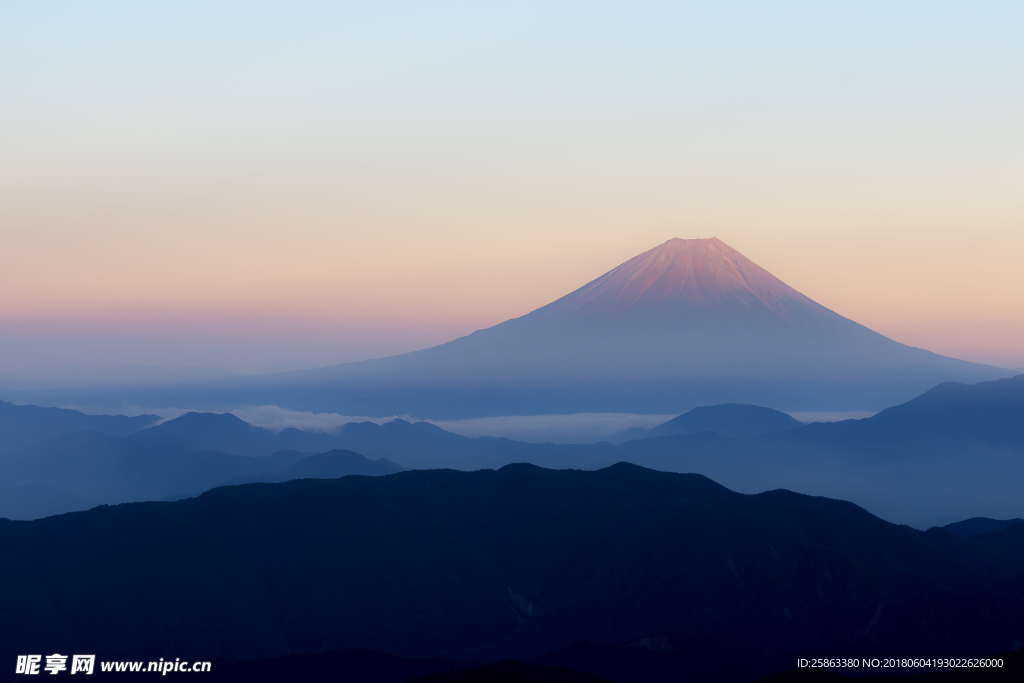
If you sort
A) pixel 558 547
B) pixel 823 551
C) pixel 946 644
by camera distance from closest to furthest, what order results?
pixel 946 644, pixel 823 551, pixel 558 547

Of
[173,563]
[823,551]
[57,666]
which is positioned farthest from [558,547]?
[57,666]

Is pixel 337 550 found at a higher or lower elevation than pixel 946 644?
higher

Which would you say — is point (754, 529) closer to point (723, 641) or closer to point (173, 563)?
point (723, 641)

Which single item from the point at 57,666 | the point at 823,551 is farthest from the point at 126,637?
the point at 823,551

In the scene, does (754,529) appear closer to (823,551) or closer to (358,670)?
(823,551)

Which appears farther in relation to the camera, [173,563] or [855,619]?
[173,563]

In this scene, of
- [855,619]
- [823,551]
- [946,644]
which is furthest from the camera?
[823,551]
